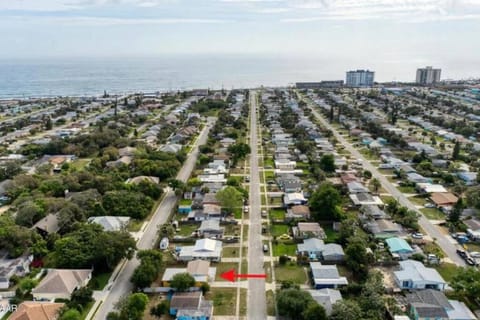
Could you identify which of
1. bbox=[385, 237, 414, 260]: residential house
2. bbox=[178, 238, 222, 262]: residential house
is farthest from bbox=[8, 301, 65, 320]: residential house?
bbox=[385, 237, 414, 260]: residential house

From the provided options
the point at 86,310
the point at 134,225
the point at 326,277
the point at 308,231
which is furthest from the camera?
the point at 134,225

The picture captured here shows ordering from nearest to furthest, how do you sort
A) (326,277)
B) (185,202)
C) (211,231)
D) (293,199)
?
(326,277), (211,231), (293,199), (185,202)

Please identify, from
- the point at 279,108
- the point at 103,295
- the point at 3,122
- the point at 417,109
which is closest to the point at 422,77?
the point at 417,109

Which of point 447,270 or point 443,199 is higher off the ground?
point 443,199

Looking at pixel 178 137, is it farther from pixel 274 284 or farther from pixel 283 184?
pixel 274 284

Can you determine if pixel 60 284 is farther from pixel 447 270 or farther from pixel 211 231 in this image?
pixel 447 270

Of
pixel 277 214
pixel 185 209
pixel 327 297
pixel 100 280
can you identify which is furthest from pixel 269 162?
pixel 327 297
